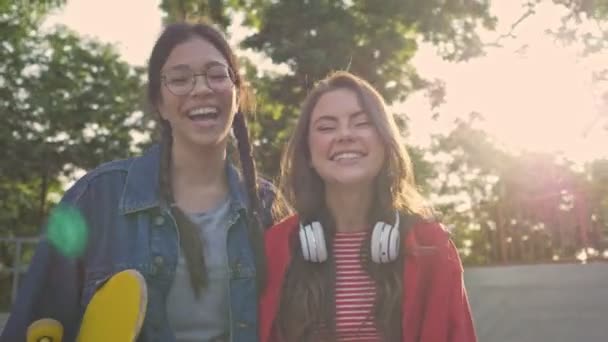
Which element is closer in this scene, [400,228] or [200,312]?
[200,312]

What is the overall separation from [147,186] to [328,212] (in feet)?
2.39

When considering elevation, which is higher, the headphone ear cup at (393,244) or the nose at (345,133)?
the nose at (345,133)

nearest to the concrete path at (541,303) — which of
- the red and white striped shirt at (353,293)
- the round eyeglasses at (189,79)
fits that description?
the red and white striped shirt at (353,293)

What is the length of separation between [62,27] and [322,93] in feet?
72.6

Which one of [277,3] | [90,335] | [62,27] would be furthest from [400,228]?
[62,27]

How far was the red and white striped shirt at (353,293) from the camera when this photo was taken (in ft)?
8.75

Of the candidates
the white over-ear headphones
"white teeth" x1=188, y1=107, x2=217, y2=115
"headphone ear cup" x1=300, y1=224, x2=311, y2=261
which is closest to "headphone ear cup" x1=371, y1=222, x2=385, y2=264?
the white over-ear headphones

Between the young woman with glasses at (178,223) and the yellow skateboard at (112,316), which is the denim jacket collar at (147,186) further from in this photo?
the yellow skateboard at (112,316)

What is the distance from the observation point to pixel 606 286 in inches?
327

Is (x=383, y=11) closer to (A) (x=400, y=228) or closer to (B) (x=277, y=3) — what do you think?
(B) (x=277, y=3)

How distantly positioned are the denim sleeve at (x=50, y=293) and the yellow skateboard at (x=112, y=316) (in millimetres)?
51

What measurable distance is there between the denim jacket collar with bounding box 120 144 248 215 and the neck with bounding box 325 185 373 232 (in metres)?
0.37

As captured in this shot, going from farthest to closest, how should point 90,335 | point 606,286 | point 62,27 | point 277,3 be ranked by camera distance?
point 62,27 → point 277,3 → point 606,286 → point 90,335

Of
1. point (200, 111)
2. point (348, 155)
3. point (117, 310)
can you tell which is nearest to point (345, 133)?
point (348, 155)
